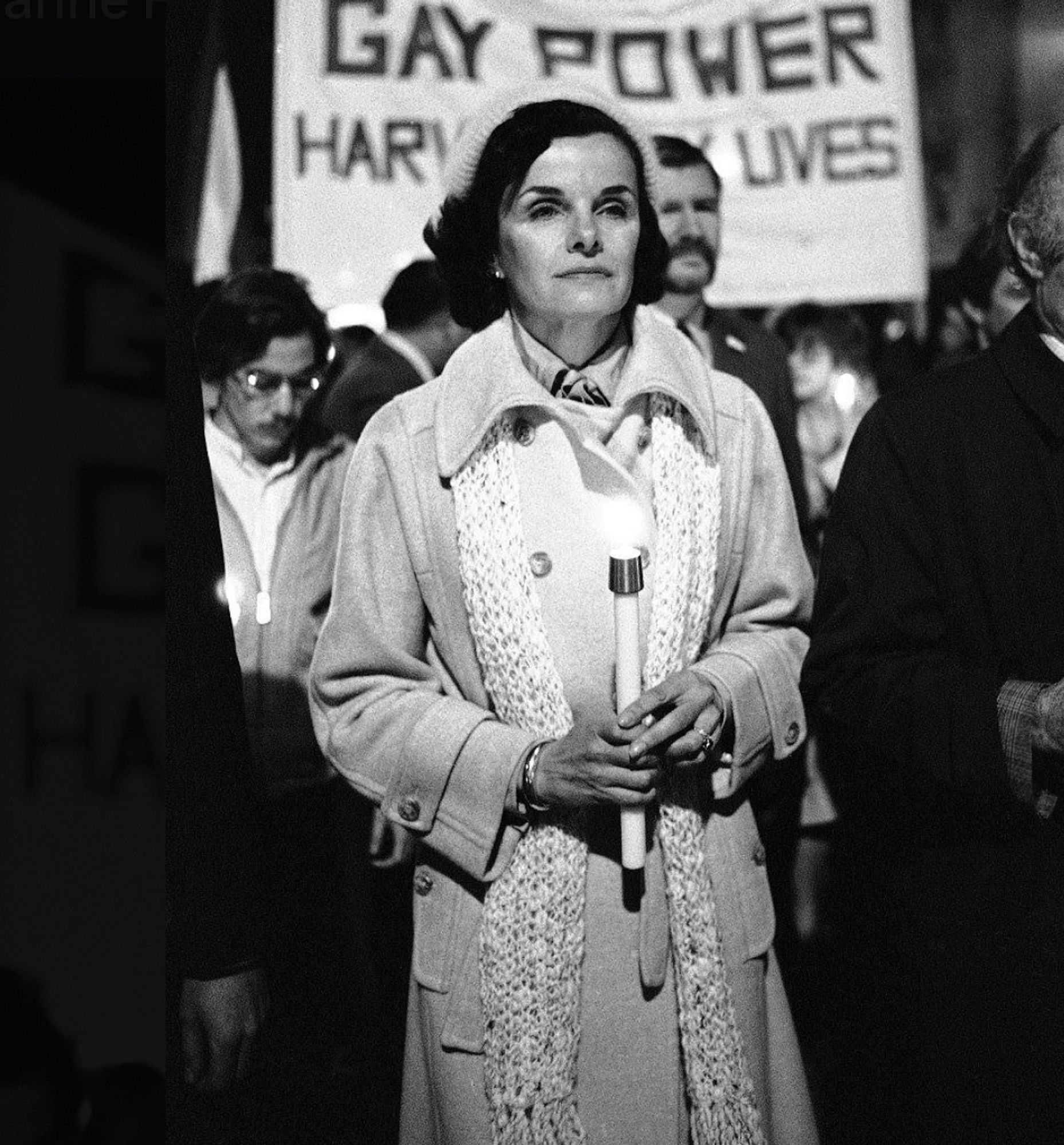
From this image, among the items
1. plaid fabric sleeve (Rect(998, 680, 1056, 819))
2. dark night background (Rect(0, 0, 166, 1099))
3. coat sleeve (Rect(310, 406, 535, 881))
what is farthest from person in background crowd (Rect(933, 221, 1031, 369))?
dark night background (Rect(0, 0, 166, 1099))

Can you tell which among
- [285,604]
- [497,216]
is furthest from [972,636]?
[285,604]

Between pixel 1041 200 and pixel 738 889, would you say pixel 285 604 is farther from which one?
pixel 1041 200

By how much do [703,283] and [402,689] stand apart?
1.51 m

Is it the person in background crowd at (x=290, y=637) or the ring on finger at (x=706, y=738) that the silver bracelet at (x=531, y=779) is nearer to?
the ring on finger at (x=706, y=738)

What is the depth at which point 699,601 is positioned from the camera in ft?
6.84

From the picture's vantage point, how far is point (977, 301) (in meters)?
3.29

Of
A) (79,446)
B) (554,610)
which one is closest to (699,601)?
(554,610)

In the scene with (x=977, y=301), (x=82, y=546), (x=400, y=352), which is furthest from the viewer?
(x=977, y=301)

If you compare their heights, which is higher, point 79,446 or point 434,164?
point 434,164

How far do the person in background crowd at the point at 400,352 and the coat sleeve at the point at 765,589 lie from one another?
1113mm

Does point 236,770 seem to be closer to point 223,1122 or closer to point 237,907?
point 237,907

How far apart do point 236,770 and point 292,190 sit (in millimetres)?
1991

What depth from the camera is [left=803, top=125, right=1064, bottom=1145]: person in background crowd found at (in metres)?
2.06

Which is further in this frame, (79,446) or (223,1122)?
(223,1122)
